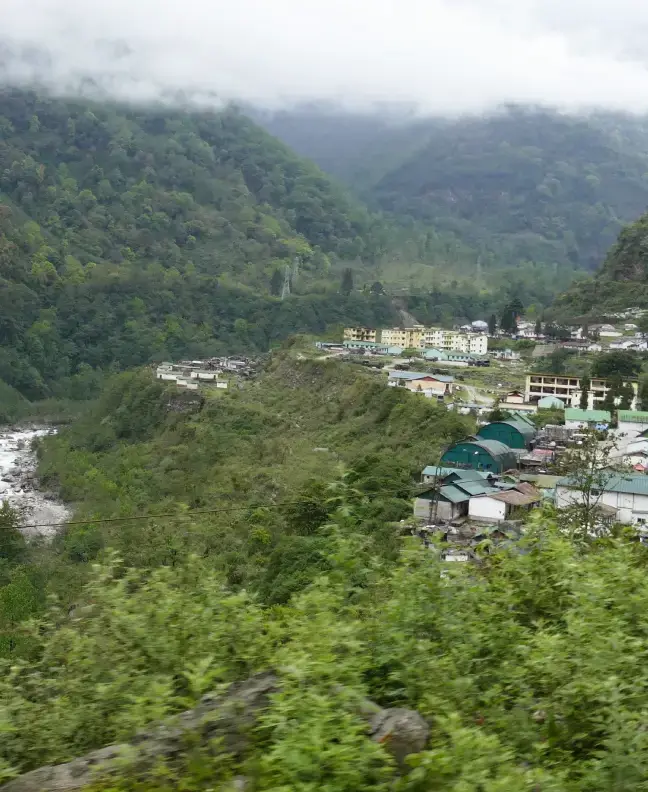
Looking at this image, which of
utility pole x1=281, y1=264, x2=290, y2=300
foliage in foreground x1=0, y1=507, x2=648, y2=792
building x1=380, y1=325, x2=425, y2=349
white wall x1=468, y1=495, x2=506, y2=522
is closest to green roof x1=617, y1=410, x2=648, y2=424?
white wall x1=468, y1=495, x2=506, y2=522

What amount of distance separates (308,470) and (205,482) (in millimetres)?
4919

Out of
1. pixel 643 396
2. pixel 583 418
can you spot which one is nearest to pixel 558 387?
pixel 643 396

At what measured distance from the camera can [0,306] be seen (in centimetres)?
6462

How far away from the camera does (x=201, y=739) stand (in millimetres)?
3699

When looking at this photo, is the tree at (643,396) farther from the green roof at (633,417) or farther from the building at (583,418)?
the green roof at (633,417)

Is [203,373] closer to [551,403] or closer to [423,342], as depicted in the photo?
[423,342]

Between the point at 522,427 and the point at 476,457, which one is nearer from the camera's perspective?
the point at 476,457

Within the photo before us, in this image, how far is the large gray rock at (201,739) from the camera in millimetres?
3568

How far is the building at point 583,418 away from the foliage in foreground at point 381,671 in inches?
834

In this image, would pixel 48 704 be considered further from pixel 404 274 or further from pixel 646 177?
pixel 646 177

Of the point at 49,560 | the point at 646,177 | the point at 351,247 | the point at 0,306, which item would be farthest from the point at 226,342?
the point at 646,177

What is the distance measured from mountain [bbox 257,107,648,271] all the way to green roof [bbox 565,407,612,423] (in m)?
76.4

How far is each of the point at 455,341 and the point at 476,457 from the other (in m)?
28.9

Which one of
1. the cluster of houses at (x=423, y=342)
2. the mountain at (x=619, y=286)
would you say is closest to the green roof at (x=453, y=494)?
the cluster of houses at (x=423, y=342)
